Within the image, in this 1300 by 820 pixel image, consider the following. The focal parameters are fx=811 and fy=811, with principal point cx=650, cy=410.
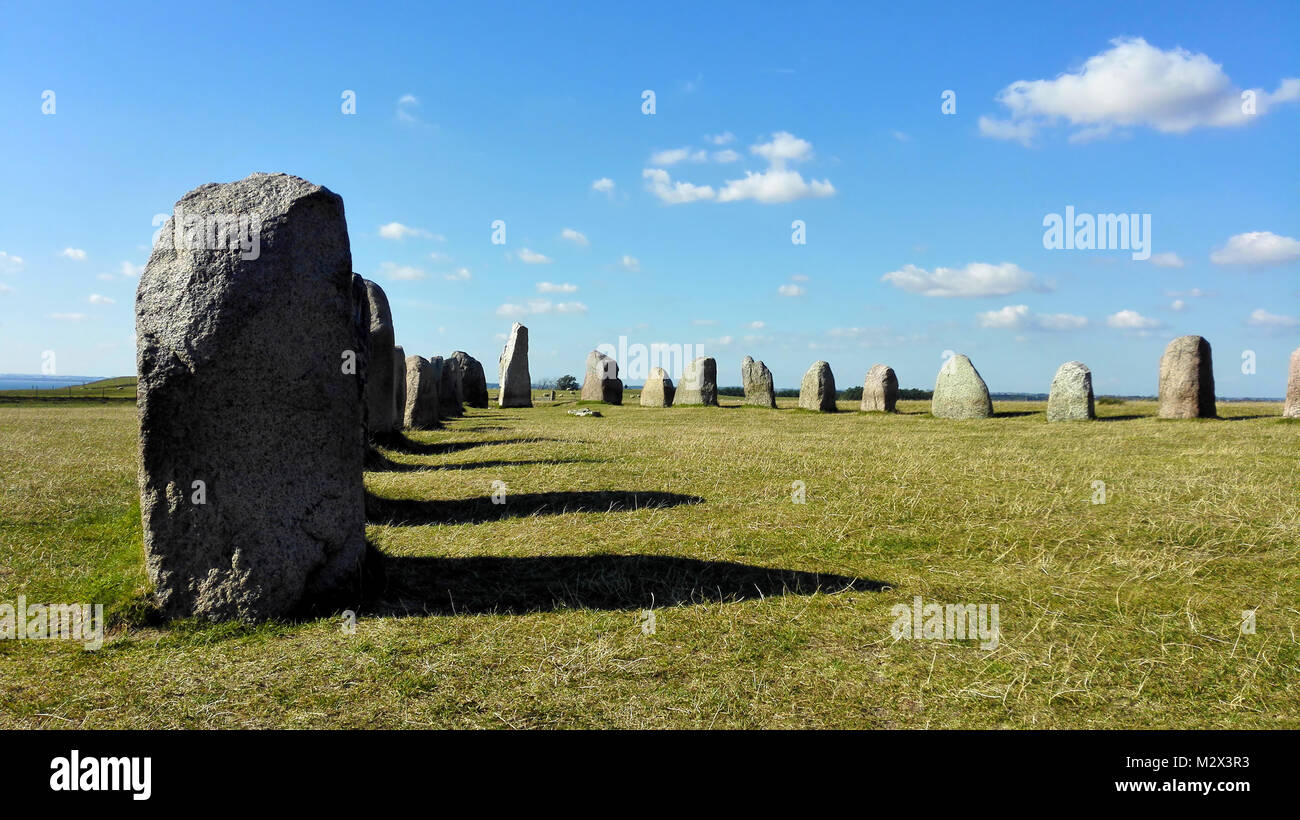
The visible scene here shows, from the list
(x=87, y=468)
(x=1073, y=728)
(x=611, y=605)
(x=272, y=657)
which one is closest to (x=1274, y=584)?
(x=1073, y=728)

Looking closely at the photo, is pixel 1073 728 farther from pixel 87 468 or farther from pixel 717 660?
pixel 87 468

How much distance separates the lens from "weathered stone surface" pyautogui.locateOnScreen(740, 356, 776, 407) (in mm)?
30547

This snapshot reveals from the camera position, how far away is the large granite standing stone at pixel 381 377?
14164mm

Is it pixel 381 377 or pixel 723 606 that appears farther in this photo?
pixel 381 377

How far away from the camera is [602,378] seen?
3316 centimetres

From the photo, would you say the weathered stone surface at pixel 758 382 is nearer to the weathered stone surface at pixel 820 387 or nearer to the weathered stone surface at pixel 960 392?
the weathered stone surface at pixel 820 387

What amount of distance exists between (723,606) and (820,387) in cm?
2283

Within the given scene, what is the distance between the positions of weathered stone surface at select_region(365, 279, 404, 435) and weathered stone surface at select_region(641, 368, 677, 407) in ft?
58.4

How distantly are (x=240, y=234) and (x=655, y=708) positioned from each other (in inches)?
156

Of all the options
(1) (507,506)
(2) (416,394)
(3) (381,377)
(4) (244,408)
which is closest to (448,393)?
(2) (416,394)

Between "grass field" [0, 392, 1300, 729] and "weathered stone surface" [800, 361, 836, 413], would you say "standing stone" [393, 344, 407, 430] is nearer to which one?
"grass field" [0, 392, 1300, 729]

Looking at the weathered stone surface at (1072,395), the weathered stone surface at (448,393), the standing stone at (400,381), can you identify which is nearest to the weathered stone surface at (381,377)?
A: the standing stone at (400,381)

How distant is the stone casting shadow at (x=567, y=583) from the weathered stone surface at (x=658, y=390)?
24.9 metres

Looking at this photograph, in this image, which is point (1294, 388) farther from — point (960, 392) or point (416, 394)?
point (416, 394)
